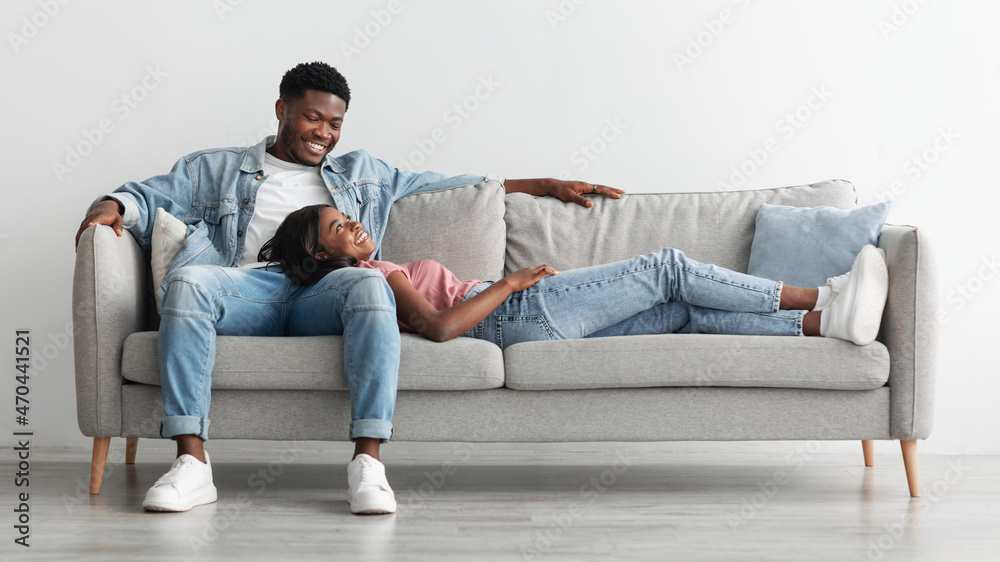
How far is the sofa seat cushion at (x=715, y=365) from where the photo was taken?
5.85ft

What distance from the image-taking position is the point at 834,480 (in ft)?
7.00

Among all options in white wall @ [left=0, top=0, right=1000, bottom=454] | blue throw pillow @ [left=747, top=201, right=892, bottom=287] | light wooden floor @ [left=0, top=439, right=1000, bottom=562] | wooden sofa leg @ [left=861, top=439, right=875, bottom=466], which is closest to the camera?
light wooden floor @ [left=0, top=439, right=1000, bottom=562]

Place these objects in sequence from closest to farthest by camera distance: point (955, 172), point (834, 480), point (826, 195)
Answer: point (834, 480), point (826, 195), point (955, 172)

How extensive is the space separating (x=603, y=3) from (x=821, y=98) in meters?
0.83

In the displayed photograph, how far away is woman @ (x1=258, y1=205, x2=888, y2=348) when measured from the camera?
1834 millimetres

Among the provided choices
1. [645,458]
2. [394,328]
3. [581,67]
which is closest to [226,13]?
[581,67]

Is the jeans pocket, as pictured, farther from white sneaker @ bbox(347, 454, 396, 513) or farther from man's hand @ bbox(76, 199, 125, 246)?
man's hand @ bbox(76, 199, 125, 246)

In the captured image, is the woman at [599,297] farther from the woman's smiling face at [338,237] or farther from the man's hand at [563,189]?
the man's hand at [563,189]

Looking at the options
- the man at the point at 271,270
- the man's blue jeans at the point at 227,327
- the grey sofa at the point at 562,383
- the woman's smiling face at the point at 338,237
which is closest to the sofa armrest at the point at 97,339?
the grey sofa at the point at 562,383

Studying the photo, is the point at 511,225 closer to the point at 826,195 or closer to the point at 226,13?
the point at 826,195

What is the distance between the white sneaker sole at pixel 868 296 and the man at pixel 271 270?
2.61ft

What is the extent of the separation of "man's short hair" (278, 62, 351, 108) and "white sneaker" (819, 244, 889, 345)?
1.54 m

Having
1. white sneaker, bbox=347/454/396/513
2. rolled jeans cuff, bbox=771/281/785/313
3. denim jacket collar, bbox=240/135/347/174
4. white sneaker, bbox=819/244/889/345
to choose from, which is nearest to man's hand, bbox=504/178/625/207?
denim jacket collar, bbox=240/135/347/174

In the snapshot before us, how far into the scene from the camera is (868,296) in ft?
5.91
